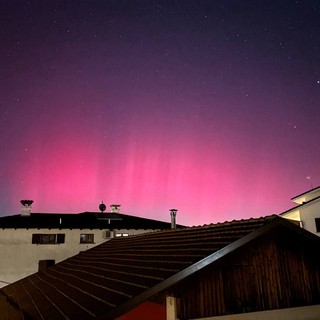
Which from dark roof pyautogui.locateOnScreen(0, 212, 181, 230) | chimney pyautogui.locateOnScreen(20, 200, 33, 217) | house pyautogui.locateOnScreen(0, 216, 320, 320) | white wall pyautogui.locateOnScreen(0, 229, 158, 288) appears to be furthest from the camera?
chimney pyautogui.locateOnScreen(20, 200, 33, 217)

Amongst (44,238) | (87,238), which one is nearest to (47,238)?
(44,238)

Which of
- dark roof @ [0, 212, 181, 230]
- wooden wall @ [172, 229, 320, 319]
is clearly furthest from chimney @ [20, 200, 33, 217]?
wooden wall @ [172, 229, 320, 319]

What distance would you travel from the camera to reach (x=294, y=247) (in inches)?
309

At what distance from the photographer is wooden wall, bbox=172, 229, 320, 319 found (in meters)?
6.71

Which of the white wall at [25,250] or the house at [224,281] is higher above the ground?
the white wall at [25,250]

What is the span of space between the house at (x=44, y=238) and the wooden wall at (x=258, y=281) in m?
23.0

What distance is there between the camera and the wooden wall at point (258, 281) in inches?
264

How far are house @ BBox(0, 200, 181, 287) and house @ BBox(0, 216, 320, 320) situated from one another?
20.6 meters

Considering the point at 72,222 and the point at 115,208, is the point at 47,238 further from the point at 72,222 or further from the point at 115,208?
the point at 115,208

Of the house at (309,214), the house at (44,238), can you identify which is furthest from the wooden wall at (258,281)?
the house at (44,238)

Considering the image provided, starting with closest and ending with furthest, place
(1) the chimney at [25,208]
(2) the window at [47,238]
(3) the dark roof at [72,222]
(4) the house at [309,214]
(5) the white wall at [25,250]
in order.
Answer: (4) the house at [309,214]
(5) the white wall at [25,250]
(2) the window at [47,238]
(3) the dark roof at [72,222]
(1) the chimney at [25,208]

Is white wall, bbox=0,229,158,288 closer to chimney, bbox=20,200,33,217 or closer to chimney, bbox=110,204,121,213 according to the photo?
chimney, bbox=20,200,33,217

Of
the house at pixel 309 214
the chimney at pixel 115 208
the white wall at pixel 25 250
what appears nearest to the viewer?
the house at pixel 309 214

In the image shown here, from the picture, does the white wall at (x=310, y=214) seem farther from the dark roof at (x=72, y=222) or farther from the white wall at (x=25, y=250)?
the white wall at (x=25, y=250)
